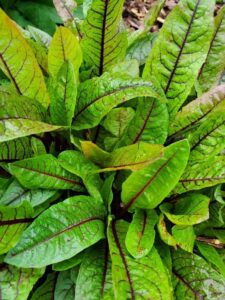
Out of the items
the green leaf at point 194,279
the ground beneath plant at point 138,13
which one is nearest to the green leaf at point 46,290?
the green leaf at point 194,279

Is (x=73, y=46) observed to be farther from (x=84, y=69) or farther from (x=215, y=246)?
(x=215, y=246)

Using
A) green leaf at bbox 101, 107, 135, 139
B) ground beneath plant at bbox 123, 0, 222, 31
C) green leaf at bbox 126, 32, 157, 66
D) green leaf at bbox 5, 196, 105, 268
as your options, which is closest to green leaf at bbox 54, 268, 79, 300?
green leaf at bbox 5, 196, 105, 268

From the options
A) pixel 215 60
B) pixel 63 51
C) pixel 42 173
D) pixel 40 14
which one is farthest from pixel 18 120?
pixel 40 14

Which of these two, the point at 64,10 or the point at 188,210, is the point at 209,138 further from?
the point at 64,10

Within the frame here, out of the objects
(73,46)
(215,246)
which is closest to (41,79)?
(73,46)

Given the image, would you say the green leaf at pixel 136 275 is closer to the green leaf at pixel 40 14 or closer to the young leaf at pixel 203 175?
the young leaf at pixel 203 175

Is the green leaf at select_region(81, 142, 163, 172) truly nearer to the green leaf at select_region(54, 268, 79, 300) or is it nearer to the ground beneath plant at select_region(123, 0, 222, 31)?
the green leaf at select_region(54, 268, 79, 300)
